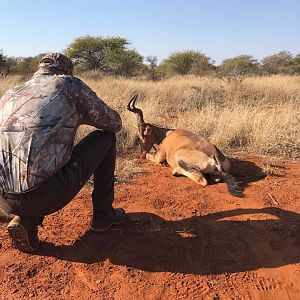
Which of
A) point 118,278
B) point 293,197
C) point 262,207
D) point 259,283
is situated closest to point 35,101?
point 118,278

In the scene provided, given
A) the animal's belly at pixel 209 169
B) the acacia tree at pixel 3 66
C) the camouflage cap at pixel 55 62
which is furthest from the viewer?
the acacia tree at pixel 3 66

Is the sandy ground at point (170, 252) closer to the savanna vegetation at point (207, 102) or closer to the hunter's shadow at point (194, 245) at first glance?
the hunter's shadow at point (194, 245)

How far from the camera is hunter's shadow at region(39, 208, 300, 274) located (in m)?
3.47

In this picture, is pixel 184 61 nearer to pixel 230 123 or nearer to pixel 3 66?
pixel 3 66

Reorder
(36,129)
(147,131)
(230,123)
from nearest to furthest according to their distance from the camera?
1. (36,129)
2. (147,131)
3. (230,123)

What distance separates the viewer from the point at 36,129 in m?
3.05

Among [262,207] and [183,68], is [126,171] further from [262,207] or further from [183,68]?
[183,68]

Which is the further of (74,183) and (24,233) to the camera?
(24,233)

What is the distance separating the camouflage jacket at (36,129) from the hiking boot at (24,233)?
1.33 ft

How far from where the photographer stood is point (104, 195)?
392 centimetres

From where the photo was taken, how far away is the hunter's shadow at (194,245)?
11.4 feet

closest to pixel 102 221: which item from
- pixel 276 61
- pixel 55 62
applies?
pixel 55 62

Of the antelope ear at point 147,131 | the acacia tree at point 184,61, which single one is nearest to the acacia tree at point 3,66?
the acacia tree at point 184,61

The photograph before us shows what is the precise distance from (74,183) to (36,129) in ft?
1.79
